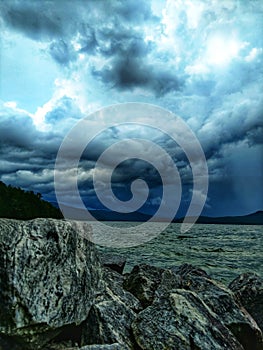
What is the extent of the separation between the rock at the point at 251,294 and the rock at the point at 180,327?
3.35m

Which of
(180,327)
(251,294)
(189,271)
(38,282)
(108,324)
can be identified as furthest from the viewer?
(189,271)

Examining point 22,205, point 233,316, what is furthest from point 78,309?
point 22,205

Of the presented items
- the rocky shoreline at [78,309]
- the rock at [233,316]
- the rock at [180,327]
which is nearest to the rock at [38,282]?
the rocky shoreline at [78,309]

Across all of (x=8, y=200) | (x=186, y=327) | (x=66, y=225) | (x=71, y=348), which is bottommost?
(x=71, y=348)

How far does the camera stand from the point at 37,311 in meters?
7.97

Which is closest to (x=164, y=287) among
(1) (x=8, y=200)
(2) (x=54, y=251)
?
(2) (x=54, y=251)

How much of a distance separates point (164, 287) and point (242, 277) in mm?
3452

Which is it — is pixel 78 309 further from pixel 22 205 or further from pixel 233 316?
pixel 22 205

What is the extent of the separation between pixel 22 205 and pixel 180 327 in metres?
89.3

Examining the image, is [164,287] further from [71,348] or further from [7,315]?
[7,315]

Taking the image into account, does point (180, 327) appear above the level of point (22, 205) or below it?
below

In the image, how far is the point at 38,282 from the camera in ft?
26.6

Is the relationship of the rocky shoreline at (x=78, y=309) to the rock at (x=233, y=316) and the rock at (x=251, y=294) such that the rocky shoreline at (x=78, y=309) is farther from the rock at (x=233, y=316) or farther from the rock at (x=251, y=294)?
the rock at (x=251, y=294)

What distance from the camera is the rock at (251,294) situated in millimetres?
12047
